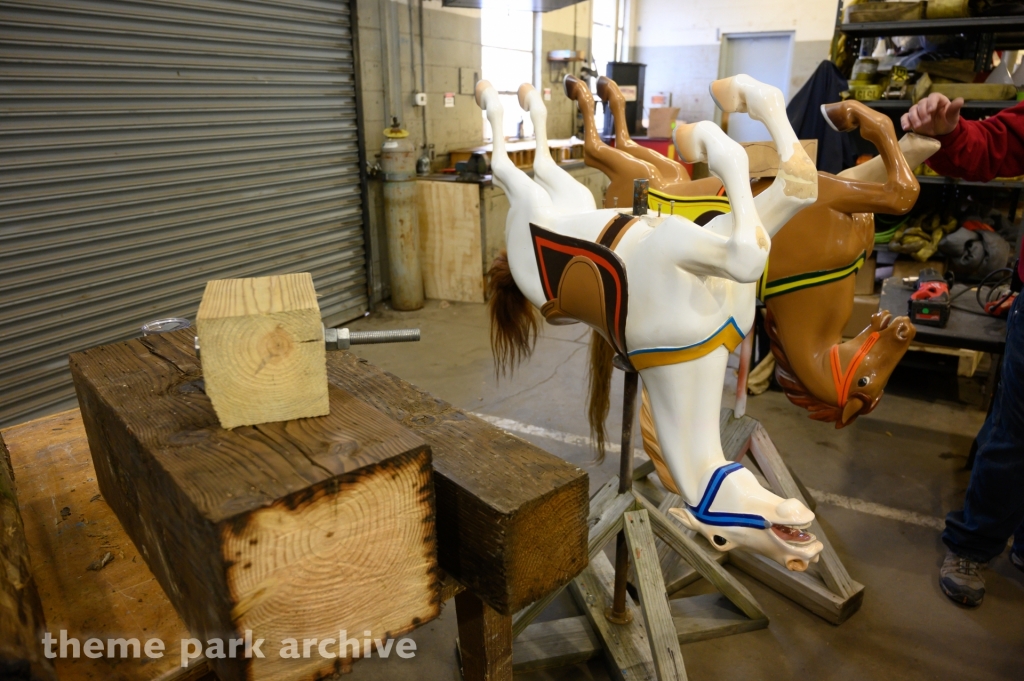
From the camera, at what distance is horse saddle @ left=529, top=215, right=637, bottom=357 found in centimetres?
146

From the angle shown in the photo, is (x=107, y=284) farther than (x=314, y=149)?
No

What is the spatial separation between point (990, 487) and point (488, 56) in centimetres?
616

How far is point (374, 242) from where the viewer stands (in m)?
4.90

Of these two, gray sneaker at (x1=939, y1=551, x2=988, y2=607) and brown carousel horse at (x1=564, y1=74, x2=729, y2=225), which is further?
gray sneaker at (x1=939, y1=551, x2=988, y2=607)

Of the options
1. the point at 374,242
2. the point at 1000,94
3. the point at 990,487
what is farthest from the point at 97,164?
the point at 1000,94

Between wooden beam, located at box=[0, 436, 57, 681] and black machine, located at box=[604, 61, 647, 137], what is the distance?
311 inches

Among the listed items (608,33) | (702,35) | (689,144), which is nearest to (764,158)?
(689,144)

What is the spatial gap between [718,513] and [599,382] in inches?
30.7

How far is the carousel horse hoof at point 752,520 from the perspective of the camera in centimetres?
128

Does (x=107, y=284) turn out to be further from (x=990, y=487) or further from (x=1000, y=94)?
(x=1000, y=94)

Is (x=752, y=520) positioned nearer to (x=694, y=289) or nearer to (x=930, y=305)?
(x=694, y=289)

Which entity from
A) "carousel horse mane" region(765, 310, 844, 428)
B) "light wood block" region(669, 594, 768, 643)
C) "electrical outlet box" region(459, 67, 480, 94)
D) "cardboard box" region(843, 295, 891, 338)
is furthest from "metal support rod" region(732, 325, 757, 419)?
"electrical outlet box" region(459, 67, 480, 94)

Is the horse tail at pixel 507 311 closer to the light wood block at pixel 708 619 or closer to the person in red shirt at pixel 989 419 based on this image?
the light wood block at pixel 708 619

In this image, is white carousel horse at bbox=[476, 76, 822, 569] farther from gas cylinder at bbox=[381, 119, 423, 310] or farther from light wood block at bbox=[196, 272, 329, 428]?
gas cylinder at bbox=[381, 119, 423, 310]
